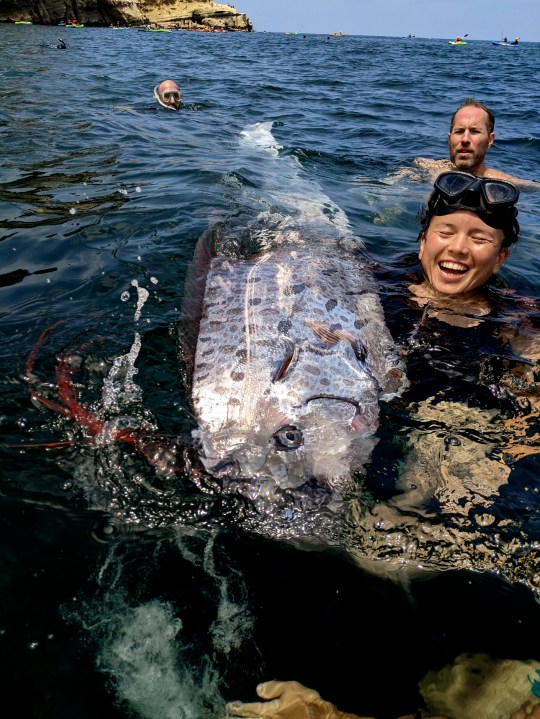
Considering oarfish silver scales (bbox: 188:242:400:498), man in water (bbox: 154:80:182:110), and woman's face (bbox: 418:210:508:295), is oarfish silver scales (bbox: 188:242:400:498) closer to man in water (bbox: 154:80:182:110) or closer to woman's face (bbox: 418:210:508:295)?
woman's face (bbox: 418:210:508:295)

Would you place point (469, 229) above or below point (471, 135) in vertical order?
below

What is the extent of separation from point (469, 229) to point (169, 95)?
31.1 ft

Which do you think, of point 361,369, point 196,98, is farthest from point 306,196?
point 196,98

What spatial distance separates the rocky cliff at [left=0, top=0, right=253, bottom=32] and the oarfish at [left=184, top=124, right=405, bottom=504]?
56.1 m

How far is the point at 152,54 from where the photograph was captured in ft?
77.9

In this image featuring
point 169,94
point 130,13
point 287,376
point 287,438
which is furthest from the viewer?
point 130,13

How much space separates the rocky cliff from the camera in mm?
46906

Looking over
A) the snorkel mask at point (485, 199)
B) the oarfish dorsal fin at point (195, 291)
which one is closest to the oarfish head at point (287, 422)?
the oarfish dorsal fin at point (195, 291)

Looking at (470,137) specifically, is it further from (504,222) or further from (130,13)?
(130,13)

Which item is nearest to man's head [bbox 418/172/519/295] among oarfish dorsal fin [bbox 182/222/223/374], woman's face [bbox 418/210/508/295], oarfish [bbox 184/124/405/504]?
woman's face [bbox 418/210/508/295]

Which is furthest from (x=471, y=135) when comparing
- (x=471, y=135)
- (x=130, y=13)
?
(x=130, y=13)

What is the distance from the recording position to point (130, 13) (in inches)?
2138

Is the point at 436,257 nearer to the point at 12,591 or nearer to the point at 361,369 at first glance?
the point at 361,369

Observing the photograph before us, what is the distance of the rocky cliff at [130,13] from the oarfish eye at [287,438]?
57396 mm
